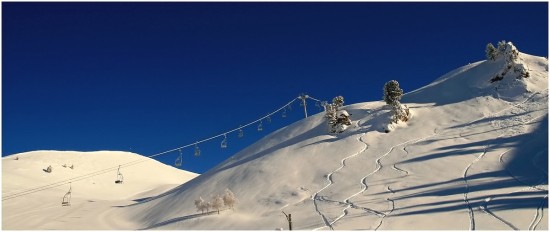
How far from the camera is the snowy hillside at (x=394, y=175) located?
87.4 ft

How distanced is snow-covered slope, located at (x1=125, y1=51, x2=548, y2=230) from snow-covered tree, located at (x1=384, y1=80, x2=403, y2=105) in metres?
1.44

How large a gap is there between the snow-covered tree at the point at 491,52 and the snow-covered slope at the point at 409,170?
3.28 feet

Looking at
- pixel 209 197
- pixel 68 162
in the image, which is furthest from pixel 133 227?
pixel 68 162

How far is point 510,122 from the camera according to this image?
4038 cm

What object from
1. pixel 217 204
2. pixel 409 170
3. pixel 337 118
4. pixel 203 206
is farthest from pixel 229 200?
pixel 337 118

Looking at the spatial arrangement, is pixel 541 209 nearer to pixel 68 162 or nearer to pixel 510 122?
pixel 510 122

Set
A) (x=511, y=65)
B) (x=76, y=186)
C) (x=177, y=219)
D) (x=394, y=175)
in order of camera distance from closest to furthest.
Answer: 1. (x=394, y=175)
2. (x=177, y=219)
3. (x=511, y=65)
4. (x=76, y=186)

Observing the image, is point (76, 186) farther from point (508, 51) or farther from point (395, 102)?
point (508, 51)

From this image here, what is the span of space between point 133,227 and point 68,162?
1794 inches

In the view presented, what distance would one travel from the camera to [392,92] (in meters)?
48.2

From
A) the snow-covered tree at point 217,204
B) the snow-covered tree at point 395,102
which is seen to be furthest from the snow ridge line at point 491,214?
the snow-covered tree at point 395,102

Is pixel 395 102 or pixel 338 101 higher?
pixel 338 101

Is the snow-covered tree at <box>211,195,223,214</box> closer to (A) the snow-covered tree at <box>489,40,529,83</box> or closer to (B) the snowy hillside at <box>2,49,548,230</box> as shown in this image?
(B) the snowy hillside at <box>2,49,548,230</box>

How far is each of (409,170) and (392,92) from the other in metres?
15.0
